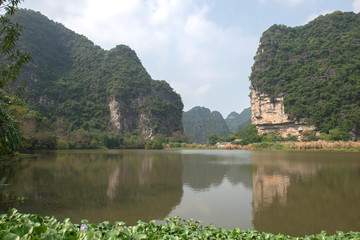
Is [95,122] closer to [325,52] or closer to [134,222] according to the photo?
[325,52]

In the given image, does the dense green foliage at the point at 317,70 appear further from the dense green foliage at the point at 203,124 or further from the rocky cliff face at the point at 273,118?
the dense green foliage at the point at 203,124

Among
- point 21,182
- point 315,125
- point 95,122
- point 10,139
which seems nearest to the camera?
point 10,139

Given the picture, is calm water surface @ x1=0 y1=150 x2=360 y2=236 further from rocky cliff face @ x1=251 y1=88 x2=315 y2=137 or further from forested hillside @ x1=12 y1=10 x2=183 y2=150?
forested hillside @ x1=12 y1=10 x2=183 y2=150

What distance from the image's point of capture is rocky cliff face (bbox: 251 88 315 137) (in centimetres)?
6081

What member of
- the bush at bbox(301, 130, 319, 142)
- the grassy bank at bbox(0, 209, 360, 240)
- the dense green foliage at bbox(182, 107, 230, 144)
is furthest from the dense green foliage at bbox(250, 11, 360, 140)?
the dense green foliage at bbox(182, 107, 230, 144)

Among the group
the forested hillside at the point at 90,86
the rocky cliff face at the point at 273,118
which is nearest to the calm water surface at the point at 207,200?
the rocky cliff face at the point at 273,118

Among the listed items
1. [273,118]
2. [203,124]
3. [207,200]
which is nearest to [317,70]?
[273,118]

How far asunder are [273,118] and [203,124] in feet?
302

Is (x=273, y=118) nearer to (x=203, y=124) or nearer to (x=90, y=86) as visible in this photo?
(x=90, y=86)

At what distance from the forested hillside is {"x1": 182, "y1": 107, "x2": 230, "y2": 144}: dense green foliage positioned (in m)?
50.1

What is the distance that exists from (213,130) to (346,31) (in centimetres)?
8857

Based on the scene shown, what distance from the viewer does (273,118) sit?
65.5 metres

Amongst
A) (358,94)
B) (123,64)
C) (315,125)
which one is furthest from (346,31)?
(123,64)

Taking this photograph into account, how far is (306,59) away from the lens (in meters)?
68.5
